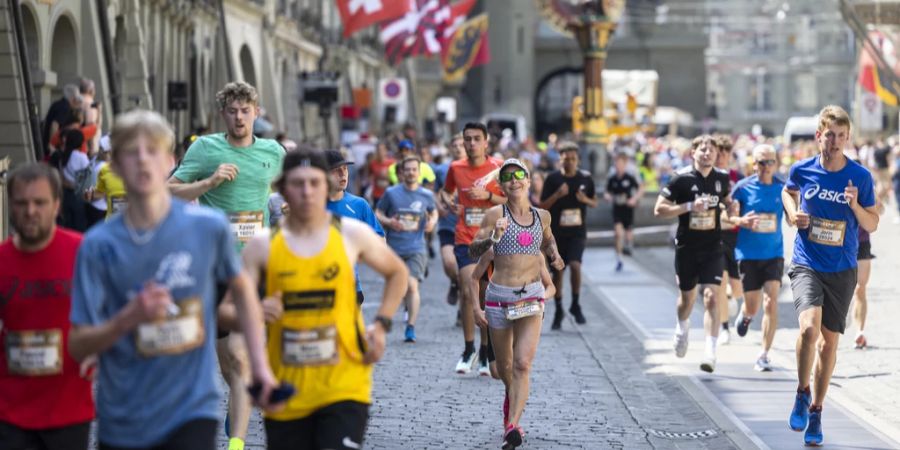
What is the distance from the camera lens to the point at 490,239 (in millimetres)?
10125

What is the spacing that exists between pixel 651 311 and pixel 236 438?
35.9 feet

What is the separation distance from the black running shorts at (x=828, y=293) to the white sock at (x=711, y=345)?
3285mm

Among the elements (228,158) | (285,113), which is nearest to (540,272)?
(228,158)

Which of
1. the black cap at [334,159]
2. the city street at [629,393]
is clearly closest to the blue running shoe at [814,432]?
the city street at [629,393]

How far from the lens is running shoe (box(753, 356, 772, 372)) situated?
13539 millimetres

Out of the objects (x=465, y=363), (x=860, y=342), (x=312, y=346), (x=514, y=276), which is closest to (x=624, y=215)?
(x=860, y=342)

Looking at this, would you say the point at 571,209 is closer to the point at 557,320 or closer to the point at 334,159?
the point at 557,320

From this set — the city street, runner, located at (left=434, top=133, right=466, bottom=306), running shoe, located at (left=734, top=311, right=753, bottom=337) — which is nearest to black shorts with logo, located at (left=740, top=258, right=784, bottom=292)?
running shoe, located at (left=734, top=311, right=753, bottom=337)

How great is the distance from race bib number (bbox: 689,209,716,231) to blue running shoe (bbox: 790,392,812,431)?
3.64 m

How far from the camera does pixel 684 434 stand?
1059 cm

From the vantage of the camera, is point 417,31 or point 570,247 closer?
point 570,247

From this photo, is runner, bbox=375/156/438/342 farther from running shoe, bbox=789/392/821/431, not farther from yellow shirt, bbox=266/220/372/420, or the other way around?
yellow shirt, bbox=266/220/372/420

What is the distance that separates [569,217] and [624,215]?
9.61 meters

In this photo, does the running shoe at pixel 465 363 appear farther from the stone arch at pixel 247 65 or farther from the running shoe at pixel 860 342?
the stone arch at pixel 247 65
